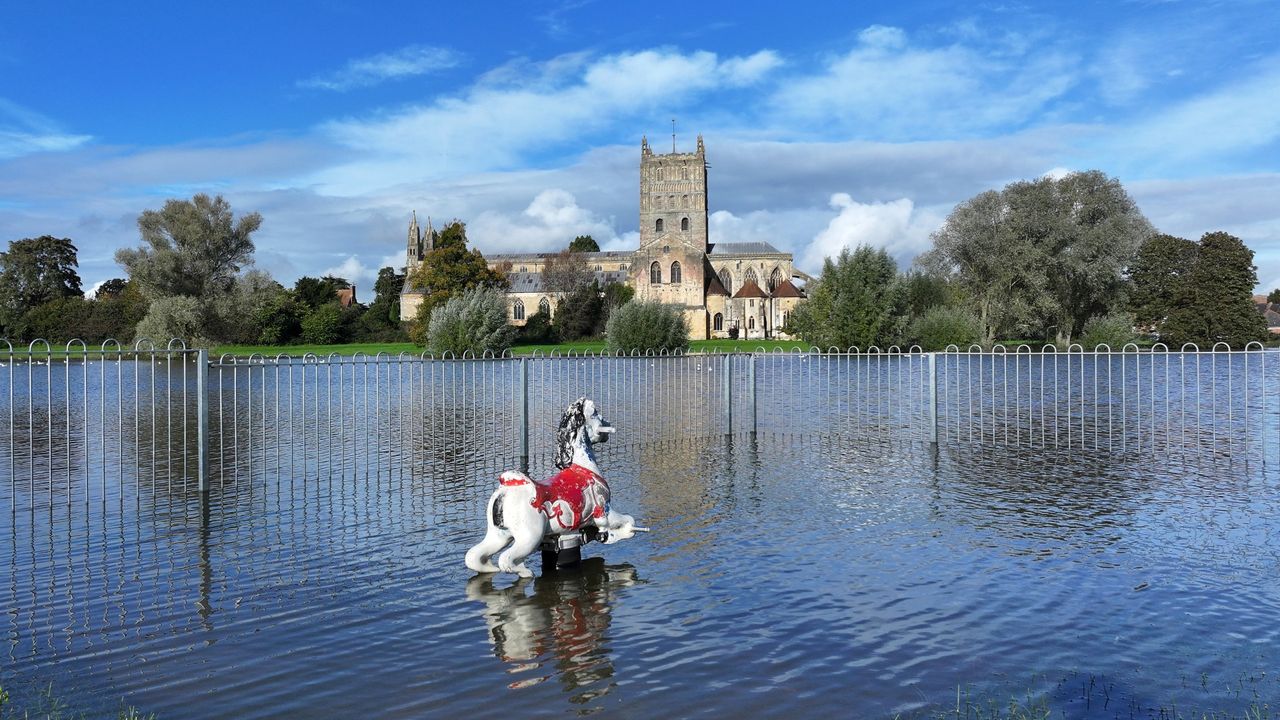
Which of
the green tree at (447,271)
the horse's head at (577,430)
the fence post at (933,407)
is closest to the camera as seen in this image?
the horse's head at (577,430)

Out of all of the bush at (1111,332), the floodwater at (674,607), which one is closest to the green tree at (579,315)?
the bush at (1111,332)

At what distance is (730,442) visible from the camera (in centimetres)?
1576

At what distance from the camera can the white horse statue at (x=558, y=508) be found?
695cm

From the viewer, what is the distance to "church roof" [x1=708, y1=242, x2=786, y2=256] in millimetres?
119125

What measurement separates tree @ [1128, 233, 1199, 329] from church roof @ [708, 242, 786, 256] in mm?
57585

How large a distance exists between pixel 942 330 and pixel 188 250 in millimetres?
40812

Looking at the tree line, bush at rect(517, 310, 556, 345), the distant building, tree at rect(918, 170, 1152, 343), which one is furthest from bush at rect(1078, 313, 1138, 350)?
the distant building

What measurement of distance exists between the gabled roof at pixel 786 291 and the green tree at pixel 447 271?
41.3 metres

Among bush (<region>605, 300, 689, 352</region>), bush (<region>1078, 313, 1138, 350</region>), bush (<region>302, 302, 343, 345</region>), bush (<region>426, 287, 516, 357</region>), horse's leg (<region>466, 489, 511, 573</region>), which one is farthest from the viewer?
bush (<region>302, 302, 343, 345</region>)

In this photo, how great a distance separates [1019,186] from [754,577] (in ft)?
176

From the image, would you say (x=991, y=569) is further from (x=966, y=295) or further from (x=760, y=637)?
(x=966, y=295)

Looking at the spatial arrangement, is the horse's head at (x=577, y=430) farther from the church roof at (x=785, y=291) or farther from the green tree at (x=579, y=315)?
the church roof at (x=785, y=291)

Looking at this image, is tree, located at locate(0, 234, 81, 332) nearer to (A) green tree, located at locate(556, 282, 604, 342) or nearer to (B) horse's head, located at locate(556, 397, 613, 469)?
(A) green tree, located at locate(556, 282, 604, 342)

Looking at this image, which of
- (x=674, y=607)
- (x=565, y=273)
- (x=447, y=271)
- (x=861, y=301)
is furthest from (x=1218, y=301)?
(x=565, y=273)
